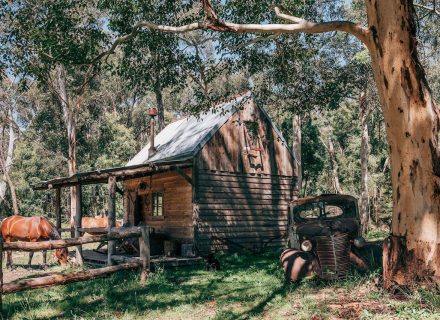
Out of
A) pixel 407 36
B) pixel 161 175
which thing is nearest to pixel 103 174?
pixel 161 175

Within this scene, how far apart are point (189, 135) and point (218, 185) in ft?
9.89

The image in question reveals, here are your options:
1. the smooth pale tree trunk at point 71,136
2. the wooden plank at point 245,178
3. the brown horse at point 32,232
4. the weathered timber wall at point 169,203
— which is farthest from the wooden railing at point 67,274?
the smooth pale tree trunk at point 71,136

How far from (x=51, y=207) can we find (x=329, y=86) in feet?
111

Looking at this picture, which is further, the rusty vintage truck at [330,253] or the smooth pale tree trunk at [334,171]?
the smooth pale tree trunk at [334,171]

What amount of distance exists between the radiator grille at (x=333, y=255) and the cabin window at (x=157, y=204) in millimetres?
10724

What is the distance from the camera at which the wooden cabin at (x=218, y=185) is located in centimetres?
1567

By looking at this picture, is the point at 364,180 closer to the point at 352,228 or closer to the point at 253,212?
the point at 253,212

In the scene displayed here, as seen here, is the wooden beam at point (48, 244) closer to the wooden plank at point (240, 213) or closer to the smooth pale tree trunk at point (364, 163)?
the wooden plank at point (240, 213)

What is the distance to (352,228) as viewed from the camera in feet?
29.8

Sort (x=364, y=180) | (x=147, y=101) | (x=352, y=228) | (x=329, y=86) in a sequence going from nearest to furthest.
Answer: (x=352, y=228) → (x=329, y=86) → (x=364, y=180) → (x=147, y=101)

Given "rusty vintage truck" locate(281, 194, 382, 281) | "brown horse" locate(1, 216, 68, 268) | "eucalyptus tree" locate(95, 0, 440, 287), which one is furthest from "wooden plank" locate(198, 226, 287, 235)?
"eucalyptus tree" locate(95, 0, 440, 287)

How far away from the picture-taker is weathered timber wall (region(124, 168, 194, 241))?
1582cm

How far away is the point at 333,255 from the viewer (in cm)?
770

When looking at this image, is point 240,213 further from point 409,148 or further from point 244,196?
point 409,148
